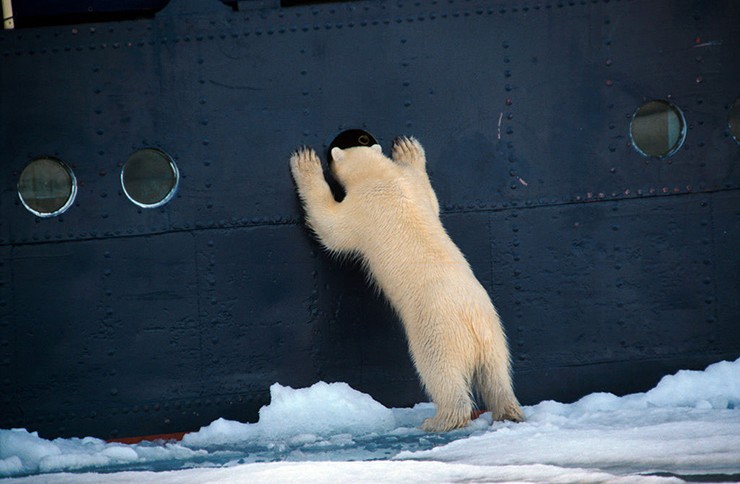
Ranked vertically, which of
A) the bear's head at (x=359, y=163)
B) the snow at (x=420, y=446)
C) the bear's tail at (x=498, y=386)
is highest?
the bear's head at (x=359, y=163)

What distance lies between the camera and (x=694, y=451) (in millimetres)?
5359

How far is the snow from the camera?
515cm

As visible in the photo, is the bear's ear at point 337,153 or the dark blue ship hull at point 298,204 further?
the dark blue ship hull at point 298,204

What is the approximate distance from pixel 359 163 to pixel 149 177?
1.58 metres

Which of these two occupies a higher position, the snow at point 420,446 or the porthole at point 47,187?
the porthole at point 47,187

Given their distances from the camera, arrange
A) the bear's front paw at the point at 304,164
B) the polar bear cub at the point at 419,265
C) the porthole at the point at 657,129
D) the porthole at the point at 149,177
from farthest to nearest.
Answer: the porthole at the point at 657,129 < the porthole at the point at 149,177 < the bear's front paw at the point at 304,164 < the polar bear cub at the point at 419,265

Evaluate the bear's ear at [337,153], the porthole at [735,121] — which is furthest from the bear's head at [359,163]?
the porthole at [735,121]

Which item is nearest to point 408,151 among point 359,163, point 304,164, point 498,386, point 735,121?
point 359,163

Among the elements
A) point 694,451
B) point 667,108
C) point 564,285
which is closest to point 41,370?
point 564,285

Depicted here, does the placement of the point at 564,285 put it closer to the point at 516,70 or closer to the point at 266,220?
the point at 516,70

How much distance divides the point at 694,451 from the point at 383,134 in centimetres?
322

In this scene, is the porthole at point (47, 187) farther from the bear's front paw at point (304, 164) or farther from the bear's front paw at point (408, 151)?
the bear's front paw at point (408, 151)

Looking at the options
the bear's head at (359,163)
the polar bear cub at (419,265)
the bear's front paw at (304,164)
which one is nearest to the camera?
the polar bear cub at (419,265)

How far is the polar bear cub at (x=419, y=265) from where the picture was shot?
647cm
